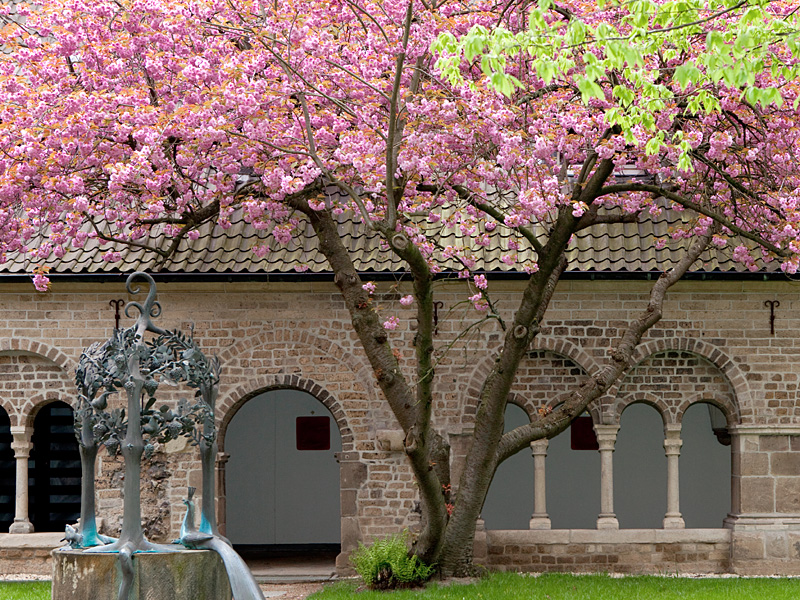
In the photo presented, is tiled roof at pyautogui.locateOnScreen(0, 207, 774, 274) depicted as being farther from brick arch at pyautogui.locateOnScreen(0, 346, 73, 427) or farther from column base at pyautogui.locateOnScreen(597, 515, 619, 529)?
column base at pyautogui.locateOnScreen(597, 515, 619, 529)

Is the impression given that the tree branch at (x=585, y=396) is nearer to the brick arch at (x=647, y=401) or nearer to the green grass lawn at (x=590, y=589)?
the green grass lawn at (x=590, y=589)

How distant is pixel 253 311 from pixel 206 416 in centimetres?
580

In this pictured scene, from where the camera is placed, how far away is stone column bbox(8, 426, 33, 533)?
12203 millimetres

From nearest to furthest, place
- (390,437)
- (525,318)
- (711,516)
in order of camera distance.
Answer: (525,318) < (390,437) < (711,516)

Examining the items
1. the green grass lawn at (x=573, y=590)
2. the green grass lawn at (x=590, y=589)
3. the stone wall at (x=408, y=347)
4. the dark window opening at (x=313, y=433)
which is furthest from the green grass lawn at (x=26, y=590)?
the dark window opening at (x=313, y=433)

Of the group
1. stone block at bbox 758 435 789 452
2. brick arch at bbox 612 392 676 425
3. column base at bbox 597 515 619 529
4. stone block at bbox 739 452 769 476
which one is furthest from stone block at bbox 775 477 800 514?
column base at bbox 597 515 619 529

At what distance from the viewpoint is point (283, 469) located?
1603 centimetres

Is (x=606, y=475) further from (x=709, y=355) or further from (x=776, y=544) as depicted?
(x=776, y=544)

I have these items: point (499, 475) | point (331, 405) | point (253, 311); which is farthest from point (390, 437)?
point (499, 475)

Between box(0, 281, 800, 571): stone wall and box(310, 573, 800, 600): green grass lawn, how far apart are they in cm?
123

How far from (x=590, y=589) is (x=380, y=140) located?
506 cm

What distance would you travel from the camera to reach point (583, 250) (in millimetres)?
12016

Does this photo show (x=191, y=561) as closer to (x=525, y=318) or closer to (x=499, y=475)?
(x=525, y=318)

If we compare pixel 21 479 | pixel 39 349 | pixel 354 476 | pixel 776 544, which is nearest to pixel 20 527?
pixel 21 479
